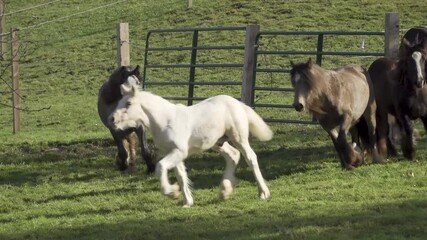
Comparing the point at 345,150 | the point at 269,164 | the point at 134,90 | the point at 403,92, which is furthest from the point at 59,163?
the point at 403,92

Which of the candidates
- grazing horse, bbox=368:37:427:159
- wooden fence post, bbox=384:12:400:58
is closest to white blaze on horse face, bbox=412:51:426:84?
grazing horse, bbox=368:37:427:159

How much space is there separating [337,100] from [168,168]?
3.01 metres

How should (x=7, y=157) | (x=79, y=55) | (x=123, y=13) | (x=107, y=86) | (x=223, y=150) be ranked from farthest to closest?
(x=123, y=13) → (x=79, y=55) → (x=7, y=157) → (x=107, y=86) → (x=223, y=150)

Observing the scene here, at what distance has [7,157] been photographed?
15484 mm

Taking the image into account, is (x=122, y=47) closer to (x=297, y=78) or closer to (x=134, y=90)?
→ (x=297, y=78)

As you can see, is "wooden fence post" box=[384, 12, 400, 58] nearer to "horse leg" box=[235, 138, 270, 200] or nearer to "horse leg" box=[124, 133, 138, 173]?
"horse leg" box=[124, 133, 138, 173]

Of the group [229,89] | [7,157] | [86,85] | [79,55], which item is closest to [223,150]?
[7,157]

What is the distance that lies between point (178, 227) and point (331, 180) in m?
2.76

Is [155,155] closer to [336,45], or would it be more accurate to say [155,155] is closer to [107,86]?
[107,86]

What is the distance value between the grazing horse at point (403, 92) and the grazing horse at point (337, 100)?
295 millimetres

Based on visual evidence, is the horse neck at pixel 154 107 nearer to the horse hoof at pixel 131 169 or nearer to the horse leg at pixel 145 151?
the horse leg at pixel 145 151

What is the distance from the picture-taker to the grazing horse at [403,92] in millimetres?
12492

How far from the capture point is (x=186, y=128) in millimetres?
10273

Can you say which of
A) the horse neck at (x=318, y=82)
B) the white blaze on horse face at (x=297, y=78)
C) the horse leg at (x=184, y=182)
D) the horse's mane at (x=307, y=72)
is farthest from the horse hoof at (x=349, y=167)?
the horse leg at (x=184, y=182)
